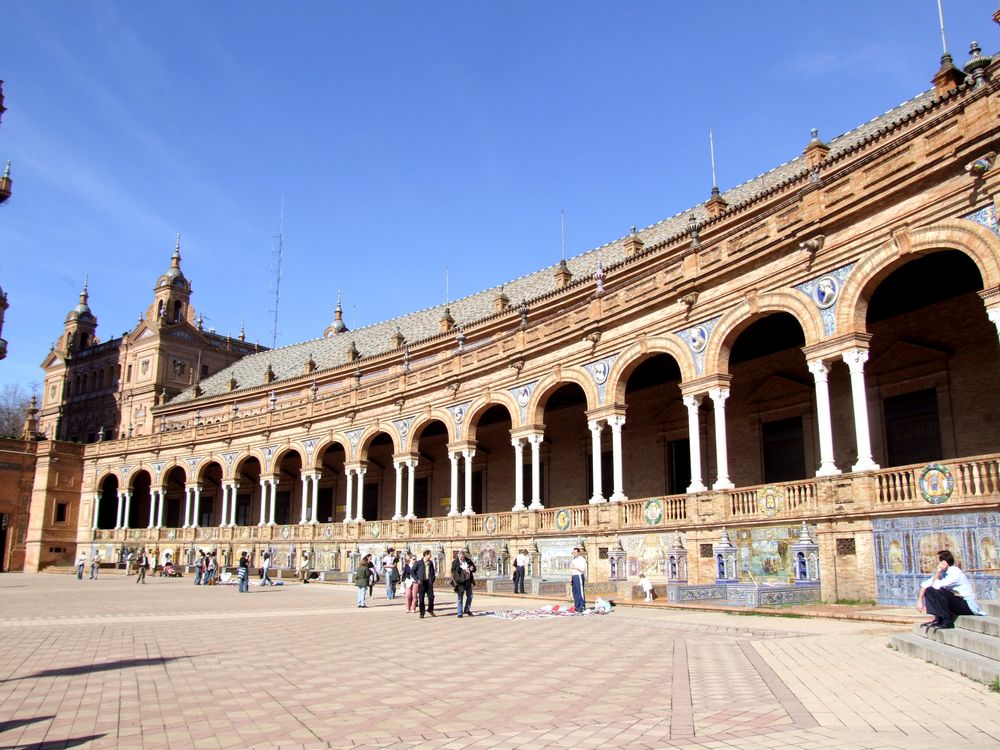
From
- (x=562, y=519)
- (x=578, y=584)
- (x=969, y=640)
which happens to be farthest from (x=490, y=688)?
(x=562, y=519)

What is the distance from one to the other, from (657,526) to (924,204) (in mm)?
10421

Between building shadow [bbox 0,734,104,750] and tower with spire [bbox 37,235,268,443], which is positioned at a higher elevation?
tower with spire [bbox 37,235,268,443]

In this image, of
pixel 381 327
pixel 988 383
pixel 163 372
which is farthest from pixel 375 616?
pixel 163 372

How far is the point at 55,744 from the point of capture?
6277 mm

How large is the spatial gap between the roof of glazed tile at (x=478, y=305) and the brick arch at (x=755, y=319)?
24.2 ft

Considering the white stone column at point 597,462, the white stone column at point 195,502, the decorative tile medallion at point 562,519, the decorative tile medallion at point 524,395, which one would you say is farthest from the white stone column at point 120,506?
the white stone column at point 597,462

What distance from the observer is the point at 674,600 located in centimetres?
1816

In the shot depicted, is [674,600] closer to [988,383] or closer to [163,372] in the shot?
[988,383]

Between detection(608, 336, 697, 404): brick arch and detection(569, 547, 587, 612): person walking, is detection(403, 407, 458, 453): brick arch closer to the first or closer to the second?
detection(608, 336, 697, 404): brick arch

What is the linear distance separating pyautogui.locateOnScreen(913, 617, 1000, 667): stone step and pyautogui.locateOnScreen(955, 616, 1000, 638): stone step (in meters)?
0.03

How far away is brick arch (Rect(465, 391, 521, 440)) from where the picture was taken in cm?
2995

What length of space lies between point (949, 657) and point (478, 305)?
40.7 meters

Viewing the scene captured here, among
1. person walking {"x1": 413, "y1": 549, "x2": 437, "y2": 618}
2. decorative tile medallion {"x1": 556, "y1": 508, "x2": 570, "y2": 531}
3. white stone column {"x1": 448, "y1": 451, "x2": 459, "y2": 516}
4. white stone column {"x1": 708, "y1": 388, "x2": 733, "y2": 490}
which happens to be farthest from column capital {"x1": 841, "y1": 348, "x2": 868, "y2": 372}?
white stone column {"x1": 448, "y1": 451, "x2": 459, "y2": 516}

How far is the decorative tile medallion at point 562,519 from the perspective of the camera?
26281 mm
